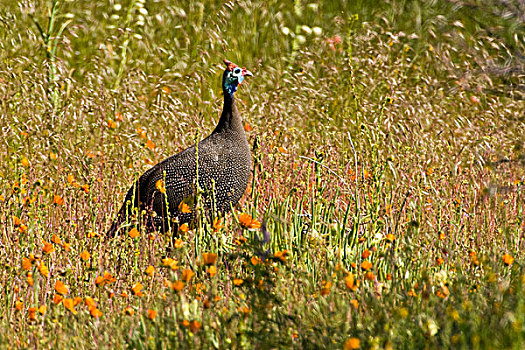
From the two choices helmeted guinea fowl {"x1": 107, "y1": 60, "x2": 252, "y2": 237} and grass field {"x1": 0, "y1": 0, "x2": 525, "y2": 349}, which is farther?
helmeted guinea fowl {"x1": 107, "y1": 60, "x2": 252, "y2": 237}

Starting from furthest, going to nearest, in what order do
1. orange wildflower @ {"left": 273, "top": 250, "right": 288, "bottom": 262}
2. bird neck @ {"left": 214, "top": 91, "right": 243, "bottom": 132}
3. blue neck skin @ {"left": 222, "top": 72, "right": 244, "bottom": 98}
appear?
blue neck skin @ {"left": 222, "top": 72, "right": 244, "bottom": 98}, bird neck @ {"left": 214, "top": 91, "right": 243, "bottom": 132}, orange wildflower @ {"left": 273, "top": 250, "right": 288, "bottom": 262}

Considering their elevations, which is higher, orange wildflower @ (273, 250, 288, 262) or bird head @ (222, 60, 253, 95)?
bird head @ (222, 60, 253, 95)

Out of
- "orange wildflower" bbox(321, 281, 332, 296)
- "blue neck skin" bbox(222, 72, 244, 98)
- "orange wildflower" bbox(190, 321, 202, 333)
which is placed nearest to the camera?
"orange wildflower" bbox(190, 321, 202, 333)

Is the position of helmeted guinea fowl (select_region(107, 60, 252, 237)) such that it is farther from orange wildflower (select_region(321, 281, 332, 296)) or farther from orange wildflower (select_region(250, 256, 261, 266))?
orange wildflower (select_region(321, 281, 332, 296))

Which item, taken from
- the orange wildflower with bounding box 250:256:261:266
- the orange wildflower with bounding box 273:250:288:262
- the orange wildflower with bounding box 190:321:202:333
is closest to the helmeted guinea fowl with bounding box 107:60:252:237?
the orange wildflower with bounding box 250:256:261:266

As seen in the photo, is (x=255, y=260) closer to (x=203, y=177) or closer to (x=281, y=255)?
(x=281, y=255)

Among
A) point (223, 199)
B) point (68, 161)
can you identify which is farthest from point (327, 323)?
point (68, 161)

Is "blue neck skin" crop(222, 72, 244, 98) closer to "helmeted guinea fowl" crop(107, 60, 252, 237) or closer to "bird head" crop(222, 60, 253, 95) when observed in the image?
"bird head" crop(222, 60, 253, 95)

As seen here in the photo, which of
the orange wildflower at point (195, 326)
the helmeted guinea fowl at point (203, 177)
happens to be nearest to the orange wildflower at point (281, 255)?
the orange wildflower at point (195, 326)

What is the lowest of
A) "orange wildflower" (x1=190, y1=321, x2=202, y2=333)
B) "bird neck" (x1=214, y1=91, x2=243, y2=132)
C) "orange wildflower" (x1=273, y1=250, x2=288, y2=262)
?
"orange wildflower" (x1=190, y1=321, x2=202, y2=333)

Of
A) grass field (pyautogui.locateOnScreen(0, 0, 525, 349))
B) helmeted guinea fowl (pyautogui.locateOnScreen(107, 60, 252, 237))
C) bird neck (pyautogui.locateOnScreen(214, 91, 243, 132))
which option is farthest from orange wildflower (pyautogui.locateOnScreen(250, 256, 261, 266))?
bird neck (pyautogui.locateOnScreen(214, 91, 243, 132))

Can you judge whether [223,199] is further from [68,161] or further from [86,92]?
[86,92]

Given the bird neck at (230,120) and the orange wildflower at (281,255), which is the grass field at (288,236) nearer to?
the orange wildflower at (281,255)

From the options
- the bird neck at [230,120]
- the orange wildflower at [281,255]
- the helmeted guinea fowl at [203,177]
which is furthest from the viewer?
the bird neck at [230,120]
